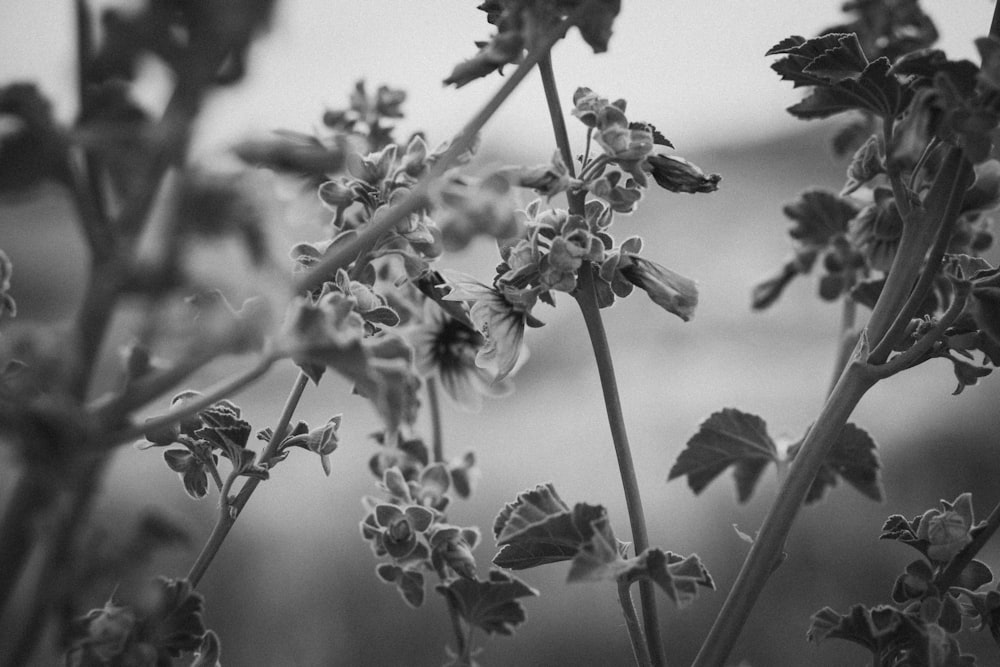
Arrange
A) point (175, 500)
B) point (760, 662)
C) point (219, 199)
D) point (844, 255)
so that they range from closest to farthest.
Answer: point (219, 199) → point (844, 255) → point (760, 662) → point (175, 500)

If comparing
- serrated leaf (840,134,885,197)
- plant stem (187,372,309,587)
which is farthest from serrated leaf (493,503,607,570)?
serrated leaf (840,134,885,197)

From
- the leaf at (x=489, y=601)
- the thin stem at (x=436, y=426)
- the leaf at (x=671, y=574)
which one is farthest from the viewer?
the thin stem at (x=436, y=426)

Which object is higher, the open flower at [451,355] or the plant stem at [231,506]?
the open flower at [451,355]

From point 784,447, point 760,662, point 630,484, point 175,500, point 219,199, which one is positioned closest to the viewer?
point 219,199

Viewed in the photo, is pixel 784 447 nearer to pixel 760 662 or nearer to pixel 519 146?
pixel 760 662

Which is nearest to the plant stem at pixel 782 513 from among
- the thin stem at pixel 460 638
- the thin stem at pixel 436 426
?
the thin stem at pixel 460 638

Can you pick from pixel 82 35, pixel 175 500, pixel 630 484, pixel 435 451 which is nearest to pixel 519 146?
pixel 175 500

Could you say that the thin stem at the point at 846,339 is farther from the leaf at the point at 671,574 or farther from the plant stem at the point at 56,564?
the plant stem at the point at 56,564
